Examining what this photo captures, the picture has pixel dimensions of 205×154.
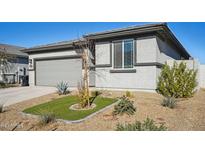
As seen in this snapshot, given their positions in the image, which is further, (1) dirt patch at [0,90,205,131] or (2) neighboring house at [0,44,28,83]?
(2) neighboring house at [0,44,28,83]

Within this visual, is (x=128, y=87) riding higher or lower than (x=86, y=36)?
lower

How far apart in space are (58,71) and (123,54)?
6813 mm

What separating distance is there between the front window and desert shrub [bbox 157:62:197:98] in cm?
236

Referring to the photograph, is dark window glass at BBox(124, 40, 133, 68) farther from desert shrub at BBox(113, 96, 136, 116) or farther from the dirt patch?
desert shrub at BBox(113, 96, 136, 116)

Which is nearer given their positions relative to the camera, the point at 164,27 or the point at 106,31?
the point at 164,27

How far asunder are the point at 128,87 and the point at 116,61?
1.97 metres

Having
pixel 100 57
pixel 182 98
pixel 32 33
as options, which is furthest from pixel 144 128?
pixel 32 33

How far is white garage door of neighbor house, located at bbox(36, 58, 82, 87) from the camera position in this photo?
1368cm

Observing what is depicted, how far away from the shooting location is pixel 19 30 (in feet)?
36.1

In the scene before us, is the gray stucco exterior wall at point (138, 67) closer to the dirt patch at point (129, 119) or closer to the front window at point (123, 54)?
the front window at point (123, 54)

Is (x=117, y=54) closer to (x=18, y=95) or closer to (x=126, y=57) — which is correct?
(x=126, y=57)

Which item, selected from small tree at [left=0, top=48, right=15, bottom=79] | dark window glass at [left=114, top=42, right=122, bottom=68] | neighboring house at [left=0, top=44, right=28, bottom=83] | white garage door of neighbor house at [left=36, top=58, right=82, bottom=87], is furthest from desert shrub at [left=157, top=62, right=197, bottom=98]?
small tree at [left=0, top=48, right=15, bottom=79]

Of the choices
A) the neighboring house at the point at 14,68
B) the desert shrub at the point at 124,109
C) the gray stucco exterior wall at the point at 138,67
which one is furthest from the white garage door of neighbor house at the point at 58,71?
the desert shrub at the point at 124,109

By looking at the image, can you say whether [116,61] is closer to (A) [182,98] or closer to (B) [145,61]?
(B) [145,61]
